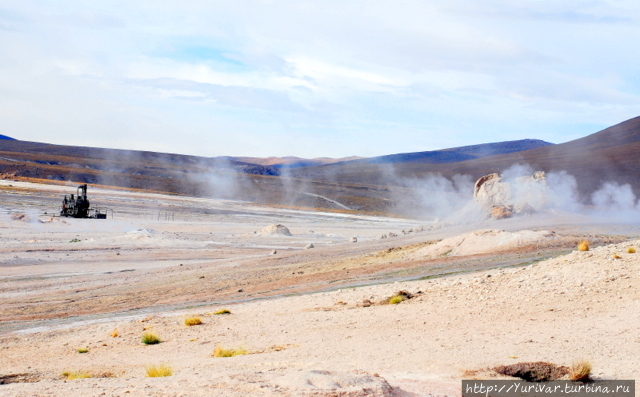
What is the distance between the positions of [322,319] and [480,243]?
1456 cm

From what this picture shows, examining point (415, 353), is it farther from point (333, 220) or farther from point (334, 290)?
point (333, 220)

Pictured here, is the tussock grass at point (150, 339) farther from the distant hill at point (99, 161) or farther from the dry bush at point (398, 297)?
the distant hill at point (99, 161)

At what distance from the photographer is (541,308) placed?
496 inches

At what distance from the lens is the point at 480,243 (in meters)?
26.2

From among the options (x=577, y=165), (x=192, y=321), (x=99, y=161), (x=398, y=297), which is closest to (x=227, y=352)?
(x=192, y=321)

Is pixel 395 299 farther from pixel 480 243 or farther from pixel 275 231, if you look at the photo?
pixel 275 231

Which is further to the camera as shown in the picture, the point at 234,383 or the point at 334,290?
the point at 334,290

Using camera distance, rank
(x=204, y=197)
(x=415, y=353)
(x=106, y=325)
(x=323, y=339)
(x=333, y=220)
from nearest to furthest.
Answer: (x=415, y=353) < (x=323, y=339) < (x=106, y=325) < (x=333, y=220) < (x=204, y=197)

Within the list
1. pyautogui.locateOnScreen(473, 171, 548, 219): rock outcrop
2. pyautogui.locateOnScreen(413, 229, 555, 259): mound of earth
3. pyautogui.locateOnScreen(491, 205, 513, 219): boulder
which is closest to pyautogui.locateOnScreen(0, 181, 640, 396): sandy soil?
pyautogui.locateOnScreen(413, 229, 555, 259): mound of earth

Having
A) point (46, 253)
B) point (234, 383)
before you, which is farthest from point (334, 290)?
point (46, 253)

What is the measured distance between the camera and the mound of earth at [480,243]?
1014 inches

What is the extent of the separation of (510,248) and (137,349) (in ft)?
57.8

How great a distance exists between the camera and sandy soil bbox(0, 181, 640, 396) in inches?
310

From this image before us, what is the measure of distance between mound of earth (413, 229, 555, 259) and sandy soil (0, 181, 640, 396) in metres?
0.16
